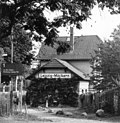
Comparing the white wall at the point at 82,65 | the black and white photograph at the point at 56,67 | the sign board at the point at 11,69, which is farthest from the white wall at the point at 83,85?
the sign board at the point at 11,69

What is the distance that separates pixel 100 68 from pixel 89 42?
38243mm

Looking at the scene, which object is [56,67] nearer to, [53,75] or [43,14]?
[53,75]

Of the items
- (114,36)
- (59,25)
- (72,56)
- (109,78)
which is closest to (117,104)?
(109,78)

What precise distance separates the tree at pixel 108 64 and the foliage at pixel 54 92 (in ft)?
43.2

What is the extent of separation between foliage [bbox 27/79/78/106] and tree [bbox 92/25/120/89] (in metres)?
13.2

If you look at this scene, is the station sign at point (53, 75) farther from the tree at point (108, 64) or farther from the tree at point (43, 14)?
the tree at point (43, 14)

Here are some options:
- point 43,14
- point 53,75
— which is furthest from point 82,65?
point 43,14

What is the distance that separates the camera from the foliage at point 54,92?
54844mm

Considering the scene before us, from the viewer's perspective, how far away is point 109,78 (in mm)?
37375

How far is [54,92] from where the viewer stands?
55312mm

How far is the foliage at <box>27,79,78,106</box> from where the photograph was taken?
54844 millimetres

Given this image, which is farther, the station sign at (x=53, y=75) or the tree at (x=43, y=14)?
the station sign at (x=53, y=75)

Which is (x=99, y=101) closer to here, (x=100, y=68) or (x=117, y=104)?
(x=100, y=68)

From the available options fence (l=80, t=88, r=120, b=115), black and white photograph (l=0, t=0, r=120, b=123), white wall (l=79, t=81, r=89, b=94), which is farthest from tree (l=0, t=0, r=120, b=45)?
white wall (l=79, t=81, r=89, b=94)
